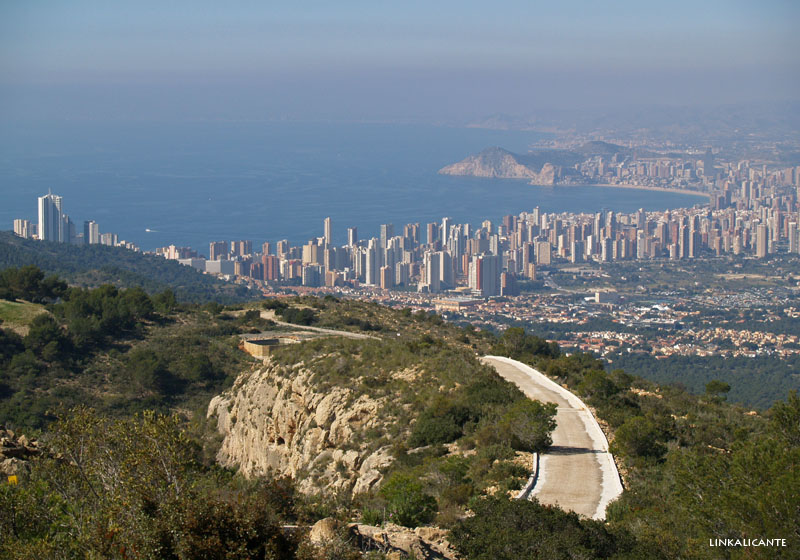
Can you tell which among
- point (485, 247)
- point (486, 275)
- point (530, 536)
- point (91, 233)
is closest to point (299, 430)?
point (530, 536)

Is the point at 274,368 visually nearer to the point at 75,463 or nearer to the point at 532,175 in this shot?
the point at 75,463

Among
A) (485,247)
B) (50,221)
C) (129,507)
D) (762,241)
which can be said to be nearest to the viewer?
(129,507)

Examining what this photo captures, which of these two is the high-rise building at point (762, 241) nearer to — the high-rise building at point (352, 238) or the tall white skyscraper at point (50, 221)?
the high-rise building at point (352, 238)

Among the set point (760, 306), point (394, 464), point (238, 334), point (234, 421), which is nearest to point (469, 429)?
point (394, 464)

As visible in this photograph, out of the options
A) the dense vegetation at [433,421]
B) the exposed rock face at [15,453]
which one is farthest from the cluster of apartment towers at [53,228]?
the exposed rock face at [15,453]

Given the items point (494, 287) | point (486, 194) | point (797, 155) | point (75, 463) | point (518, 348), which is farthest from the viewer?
point (797, 155)

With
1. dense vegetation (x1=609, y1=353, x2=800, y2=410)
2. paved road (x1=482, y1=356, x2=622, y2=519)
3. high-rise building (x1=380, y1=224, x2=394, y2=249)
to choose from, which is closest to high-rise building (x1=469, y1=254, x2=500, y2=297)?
high-rise building (x1=380, y1=224, x2=394, y2=249)

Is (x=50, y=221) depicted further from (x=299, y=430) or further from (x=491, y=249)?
(x=299, y=430)
